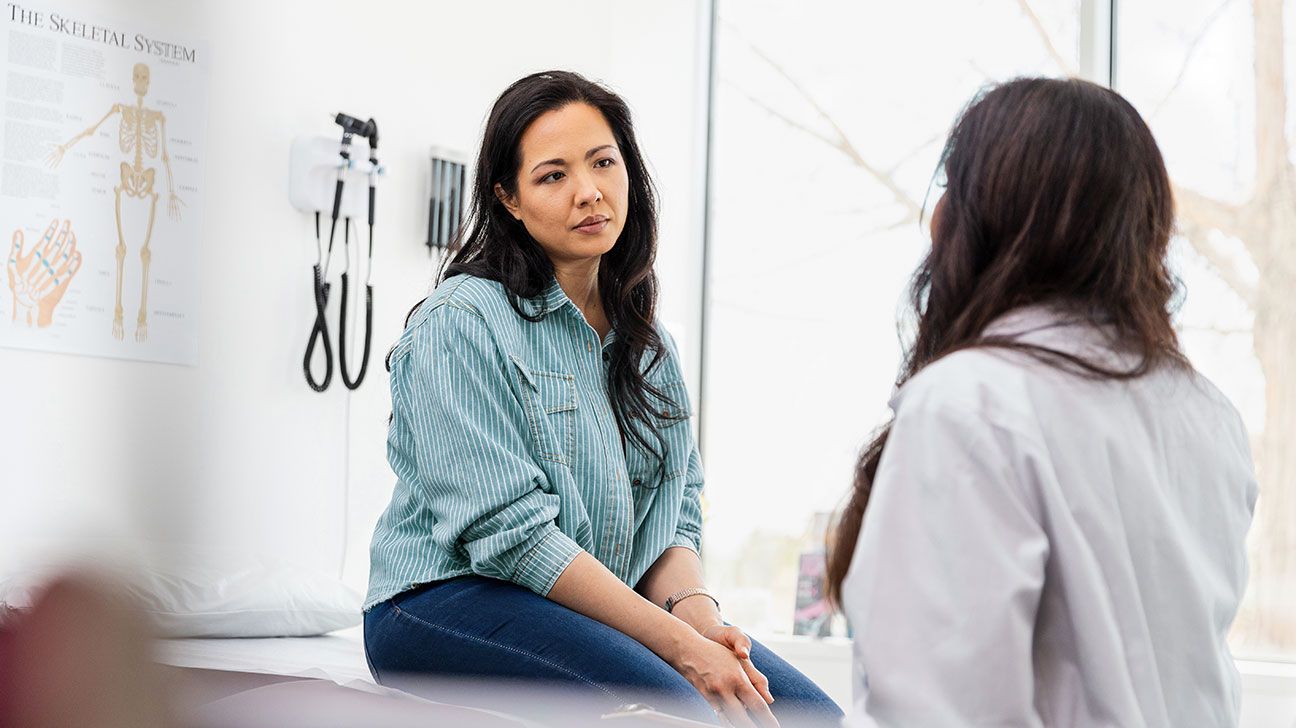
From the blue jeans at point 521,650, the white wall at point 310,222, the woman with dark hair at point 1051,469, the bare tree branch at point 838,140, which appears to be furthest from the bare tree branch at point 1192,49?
the woman with dark hair at point 1051,469

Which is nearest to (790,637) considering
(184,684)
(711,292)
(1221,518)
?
(711,292)

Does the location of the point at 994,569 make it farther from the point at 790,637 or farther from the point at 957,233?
the point at 790,637

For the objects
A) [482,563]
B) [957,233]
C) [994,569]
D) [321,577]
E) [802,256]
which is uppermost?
[802,256]

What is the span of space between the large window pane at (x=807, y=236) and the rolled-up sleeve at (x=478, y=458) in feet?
7.42

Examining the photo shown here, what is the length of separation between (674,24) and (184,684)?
388 cm

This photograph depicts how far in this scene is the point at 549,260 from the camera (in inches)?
73.1

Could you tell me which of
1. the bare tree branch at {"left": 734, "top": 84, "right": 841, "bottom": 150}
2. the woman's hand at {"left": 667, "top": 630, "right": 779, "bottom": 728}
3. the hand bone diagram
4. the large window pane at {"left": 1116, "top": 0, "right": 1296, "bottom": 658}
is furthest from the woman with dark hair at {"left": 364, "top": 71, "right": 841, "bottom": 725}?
the bare tree branch at {"left": 734, "top": 84, "right": 841, "bottom": 150}

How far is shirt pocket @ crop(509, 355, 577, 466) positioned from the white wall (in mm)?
479

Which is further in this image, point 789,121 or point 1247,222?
point 789,121

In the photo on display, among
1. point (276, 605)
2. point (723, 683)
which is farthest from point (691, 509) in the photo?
point (276, 605)

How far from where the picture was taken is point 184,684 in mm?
359

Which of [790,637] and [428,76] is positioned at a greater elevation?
[428,76]

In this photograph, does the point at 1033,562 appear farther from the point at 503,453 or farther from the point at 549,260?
the point at 549,260

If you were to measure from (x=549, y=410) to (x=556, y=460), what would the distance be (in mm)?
72
